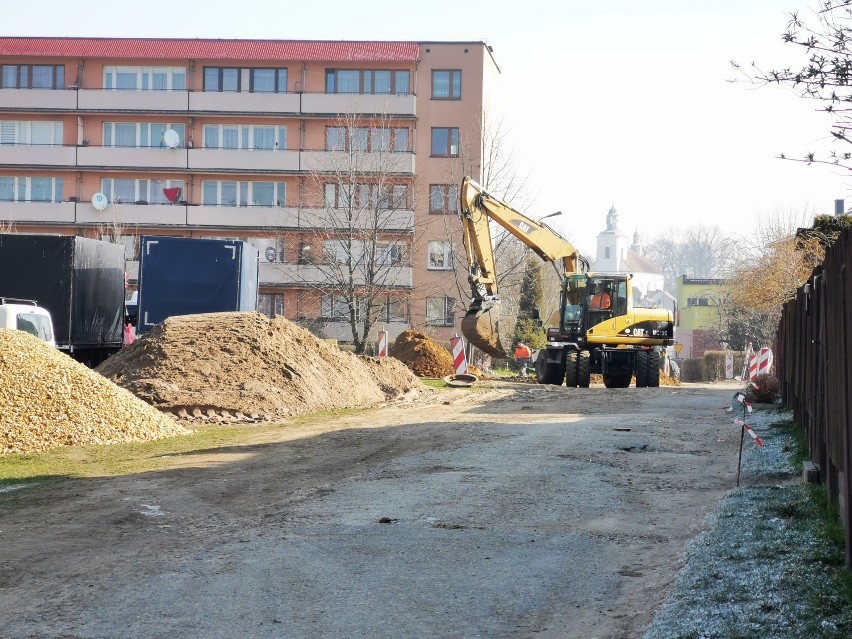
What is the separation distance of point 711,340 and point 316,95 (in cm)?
4680

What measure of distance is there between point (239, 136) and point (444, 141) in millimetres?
11936

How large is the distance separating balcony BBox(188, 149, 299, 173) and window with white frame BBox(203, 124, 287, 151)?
2.64 feet

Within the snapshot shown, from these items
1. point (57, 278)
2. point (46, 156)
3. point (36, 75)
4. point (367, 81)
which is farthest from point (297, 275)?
Answer: point (57, 278)

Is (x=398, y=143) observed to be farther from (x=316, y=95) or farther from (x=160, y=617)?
(x=160, y=617)

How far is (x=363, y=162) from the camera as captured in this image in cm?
5541

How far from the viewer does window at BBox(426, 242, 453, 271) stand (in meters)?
62.5

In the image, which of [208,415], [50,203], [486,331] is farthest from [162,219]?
[208,415]

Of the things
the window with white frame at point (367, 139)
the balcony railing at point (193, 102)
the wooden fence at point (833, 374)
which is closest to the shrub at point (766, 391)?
the wooden fence at point (833, 374)

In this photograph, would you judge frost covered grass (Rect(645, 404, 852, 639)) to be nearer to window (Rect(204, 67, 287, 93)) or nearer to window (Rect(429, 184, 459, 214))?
window (Rect(429, 184, 459, 214))

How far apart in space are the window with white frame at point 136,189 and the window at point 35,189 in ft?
8.91

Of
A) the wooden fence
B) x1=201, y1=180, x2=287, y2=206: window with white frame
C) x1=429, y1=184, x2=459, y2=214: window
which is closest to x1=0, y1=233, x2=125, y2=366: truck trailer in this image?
the wooden fence

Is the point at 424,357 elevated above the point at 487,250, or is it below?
below

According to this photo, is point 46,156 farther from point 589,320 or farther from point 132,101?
point 589,320

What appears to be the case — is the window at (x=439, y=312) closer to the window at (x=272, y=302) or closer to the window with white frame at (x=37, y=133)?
the window at (x=272, y=302)
